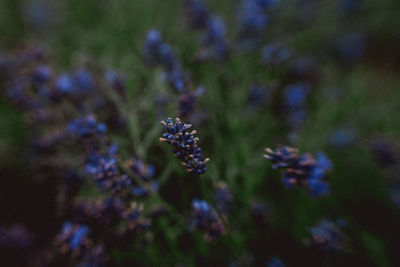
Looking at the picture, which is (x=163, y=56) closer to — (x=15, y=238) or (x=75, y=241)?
(x=75, y=241)

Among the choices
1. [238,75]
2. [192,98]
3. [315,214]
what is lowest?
→ [315,214]

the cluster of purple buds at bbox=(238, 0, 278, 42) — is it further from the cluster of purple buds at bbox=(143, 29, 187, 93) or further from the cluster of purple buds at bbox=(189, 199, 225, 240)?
the cluster of purple buds at bbox=(189, 199, 225, 240)

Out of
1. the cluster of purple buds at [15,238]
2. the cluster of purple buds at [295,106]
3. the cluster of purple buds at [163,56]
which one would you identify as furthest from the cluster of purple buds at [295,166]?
the cluster of purple buds at [15,238]

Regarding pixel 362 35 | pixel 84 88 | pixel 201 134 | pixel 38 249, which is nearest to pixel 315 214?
pixel 201 134

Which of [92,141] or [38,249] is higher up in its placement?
[38,249]

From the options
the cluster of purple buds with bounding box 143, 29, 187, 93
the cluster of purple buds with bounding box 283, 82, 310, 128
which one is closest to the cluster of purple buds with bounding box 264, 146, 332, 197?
the cluster of purple buds with bounding box 143, 29, 187, 93

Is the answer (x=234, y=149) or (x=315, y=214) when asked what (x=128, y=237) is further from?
(x=315, y=214)
